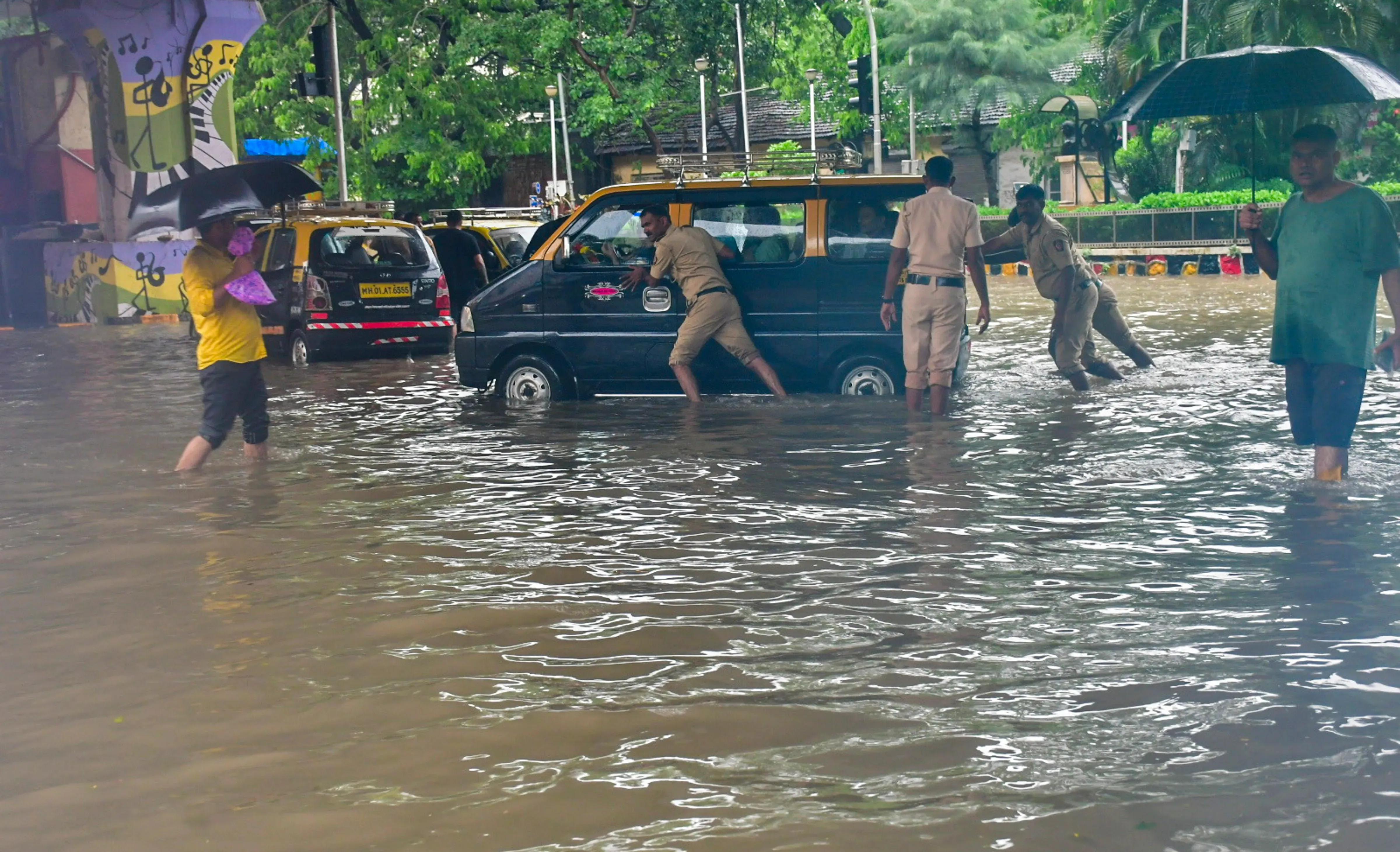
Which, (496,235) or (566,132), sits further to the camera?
(566,132)

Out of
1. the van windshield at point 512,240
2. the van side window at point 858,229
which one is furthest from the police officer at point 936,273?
the van windshield at point 512,240

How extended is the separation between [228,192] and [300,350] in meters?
7.62

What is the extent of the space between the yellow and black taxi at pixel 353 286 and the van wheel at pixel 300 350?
0.04 ft

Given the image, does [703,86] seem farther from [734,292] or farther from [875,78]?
[734,292]

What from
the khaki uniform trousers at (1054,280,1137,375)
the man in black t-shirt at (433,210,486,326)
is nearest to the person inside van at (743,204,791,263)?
the khaki uniform trousers at (1054,280,1137,375)

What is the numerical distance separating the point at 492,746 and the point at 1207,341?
542 inches

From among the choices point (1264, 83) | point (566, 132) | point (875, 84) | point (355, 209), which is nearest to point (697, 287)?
point (1264, 83)

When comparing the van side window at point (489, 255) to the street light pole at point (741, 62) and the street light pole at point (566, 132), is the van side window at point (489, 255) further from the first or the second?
the street light pole at point (566, 132)

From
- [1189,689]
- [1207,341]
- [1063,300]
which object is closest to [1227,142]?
[1207,341]

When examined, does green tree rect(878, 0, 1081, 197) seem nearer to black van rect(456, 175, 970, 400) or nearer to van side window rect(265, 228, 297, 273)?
van side window rect(265, 228, 297, 273)

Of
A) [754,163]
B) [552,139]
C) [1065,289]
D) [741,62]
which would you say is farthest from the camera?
[552,139]

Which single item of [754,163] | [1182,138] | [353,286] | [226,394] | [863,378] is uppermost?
[1182,138]

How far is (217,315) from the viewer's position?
935 centimetres

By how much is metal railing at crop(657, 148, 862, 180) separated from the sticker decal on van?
0.97m
